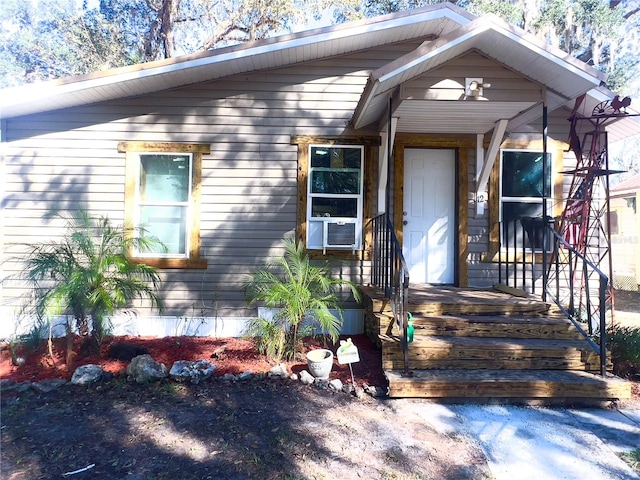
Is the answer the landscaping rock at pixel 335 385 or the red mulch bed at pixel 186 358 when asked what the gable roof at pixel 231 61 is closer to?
the red mulch bed at pixel 186 358

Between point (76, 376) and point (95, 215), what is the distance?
8.42 feet

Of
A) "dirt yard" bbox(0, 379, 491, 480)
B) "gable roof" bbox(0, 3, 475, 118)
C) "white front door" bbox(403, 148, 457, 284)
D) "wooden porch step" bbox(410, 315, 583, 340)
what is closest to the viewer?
Result: "dirt yard" bbox(0, 379, 491, 480)

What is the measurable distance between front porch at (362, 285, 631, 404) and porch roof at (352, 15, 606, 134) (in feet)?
7.34

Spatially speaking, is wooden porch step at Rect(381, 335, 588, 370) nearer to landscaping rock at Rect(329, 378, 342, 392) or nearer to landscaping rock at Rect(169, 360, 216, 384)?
landscaping rock at Rect(329, 378, 342, 392)

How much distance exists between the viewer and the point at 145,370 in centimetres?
381

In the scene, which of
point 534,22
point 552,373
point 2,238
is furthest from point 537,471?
point 534,22

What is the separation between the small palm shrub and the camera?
4.20 m

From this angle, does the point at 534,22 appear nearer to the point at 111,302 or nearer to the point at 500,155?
the point at 500,155

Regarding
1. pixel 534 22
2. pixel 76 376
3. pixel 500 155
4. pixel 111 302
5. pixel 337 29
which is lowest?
pixel 76 376

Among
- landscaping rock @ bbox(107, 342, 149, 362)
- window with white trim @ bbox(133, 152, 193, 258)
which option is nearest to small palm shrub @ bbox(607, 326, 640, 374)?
landscaping rock @ bbox(107, 342, 149, 362)

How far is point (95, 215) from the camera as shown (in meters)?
5.55

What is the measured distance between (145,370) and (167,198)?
272 cm

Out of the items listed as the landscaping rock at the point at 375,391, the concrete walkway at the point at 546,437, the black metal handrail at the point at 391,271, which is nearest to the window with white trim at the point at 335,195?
the black metal handrail at the point at 391,271

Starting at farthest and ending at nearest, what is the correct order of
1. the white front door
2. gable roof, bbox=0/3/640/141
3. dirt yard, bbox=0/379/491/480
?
the white front door
gable roof, bbox=0/3/640/141
dirt yard, bbox=0/379/491/480
